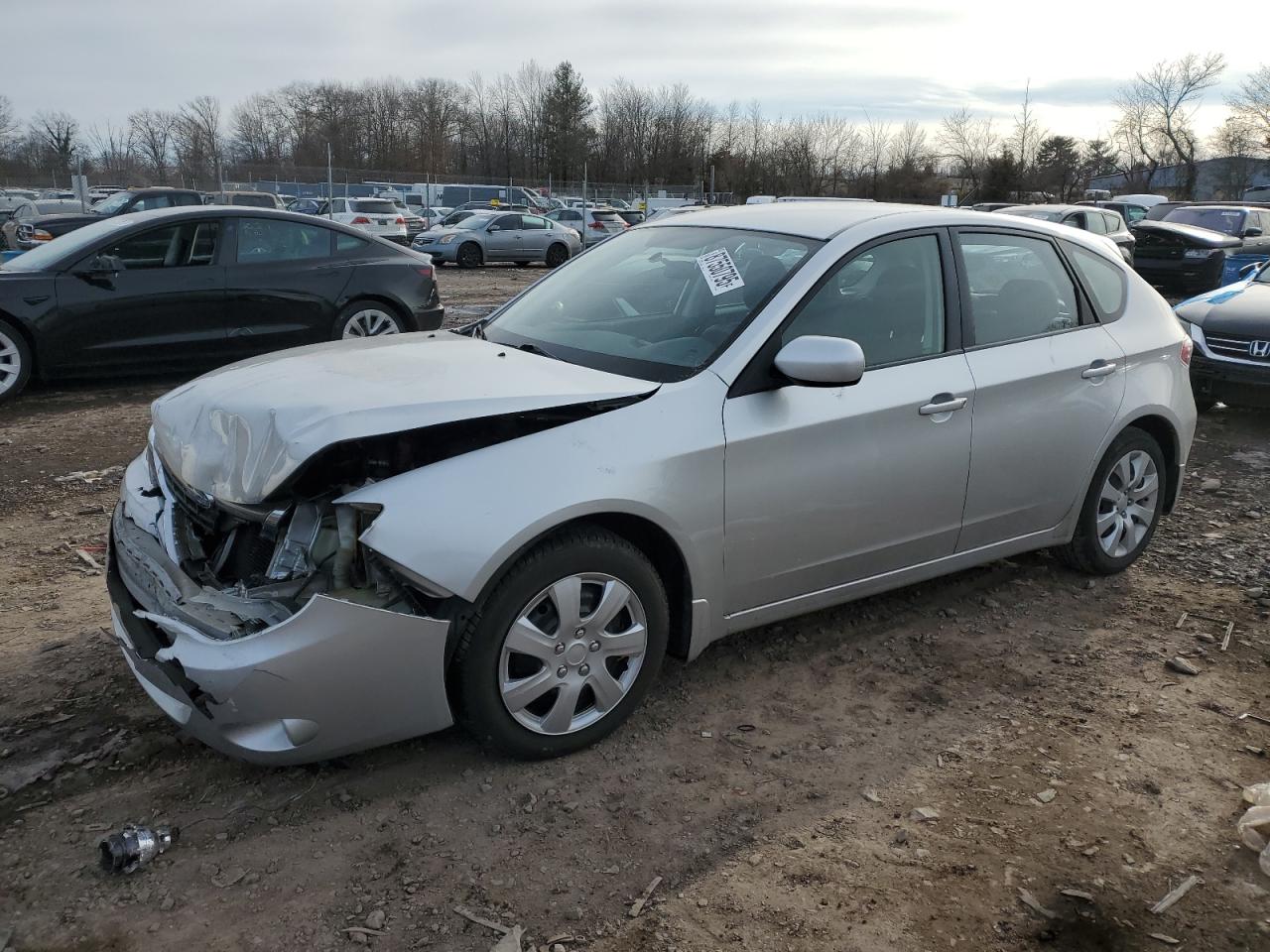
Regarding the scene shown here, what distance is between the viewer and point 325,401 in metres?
2.95

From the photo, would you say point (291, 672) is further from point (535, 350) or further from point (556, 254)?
point (556, 254)

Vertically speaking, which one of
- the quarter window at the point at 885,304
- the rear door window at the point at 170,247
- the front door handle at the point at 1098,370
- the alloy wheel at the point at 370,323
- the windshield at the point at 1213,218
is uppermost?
the windshield at the point at 1213,218

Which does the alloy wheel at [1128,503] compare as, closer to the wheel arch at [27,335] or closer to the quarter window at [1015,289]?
the quarter window at [1015,289]

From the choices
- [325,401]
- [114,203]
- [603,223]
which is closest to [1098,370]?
[325,401]

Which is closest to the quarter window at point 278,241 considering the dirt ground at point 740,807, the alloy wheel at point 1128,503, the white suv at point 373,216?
the dirt ground at point 740,807

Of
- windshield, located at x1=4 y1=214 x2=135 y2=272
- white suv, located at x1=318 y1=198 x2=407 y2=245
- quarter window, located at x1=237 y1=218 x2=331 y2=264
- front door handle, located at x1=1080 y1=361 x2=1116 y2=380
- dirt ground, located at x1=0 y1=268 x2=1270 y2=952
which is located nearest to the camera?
dirt ground, located at x1=0 y1=268 x2=1270 y2=952

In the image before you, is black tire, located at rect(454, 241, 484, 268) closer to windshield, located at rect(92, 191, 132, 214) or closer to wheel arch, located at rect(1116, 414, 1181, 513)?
windshield, located at rect(92, 191, 132, 214)

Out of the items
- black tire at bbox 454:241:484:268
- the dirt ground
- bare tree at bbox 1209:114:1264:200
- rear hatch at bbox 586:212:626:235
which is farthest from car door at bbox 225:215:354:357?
bare tree at bbox 1209:114:1264:200

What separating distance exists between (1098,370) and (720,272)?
1.83 meters

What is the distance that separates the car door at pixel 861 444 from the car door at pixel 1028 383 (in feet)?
0.43

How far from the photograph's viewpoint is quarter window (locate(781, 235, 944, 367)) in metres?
3.58

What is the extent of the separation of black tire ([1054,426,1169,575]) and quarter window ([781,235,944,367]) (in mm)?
1261

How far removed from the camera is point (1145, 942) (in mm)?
2477

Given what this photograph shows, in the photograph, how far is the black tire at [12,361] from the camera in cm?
755
